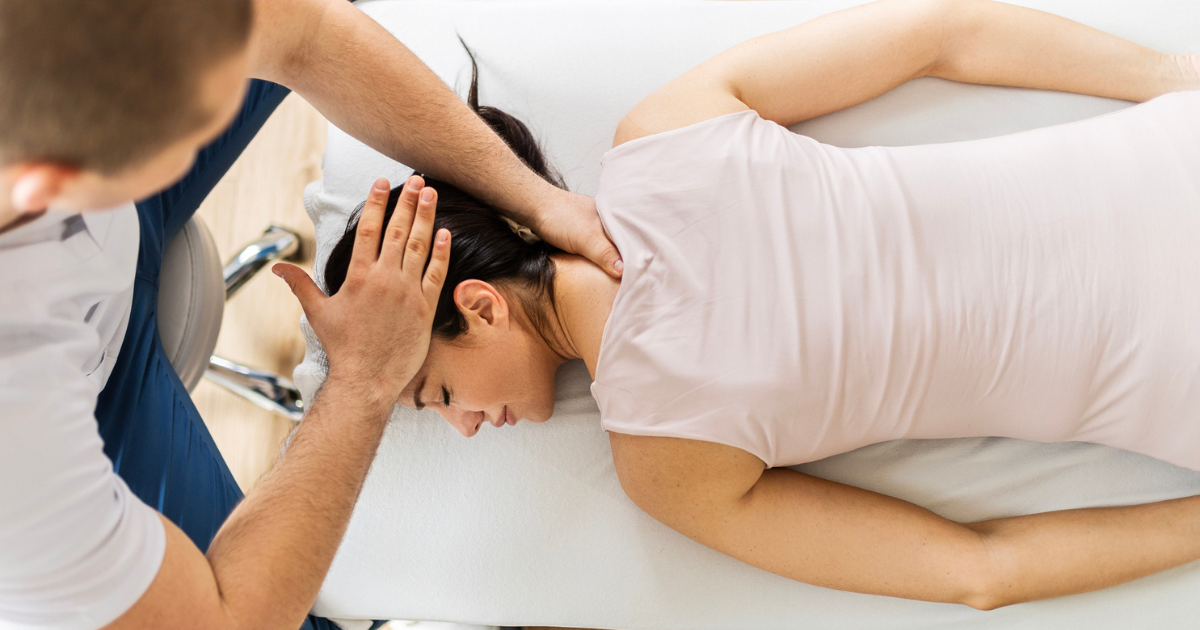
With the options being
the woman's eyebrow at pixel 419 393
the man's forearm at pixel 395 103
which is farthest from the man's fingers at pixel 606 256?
the woman's eyebrow at pixel 419 393

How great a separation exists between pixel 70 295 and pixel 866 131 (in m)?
1.18

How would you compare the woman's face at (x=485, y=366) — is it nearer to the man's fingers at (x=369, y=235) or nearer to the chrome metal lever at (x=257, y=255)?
the man's fingers at (x=369, y=235)

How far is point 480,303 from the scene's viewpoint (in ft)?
3.43

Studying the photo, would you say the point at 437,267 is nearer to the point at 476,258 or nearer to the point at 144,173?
the point at 476,258

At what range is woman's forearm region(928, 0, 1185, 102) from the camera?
3.73 ft

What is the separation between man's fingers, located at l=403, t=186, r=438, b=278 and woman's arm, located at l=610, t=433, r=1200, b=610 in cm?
38

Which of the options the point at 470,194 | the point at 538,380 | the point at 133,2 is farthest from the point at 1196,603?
the point at 133,2

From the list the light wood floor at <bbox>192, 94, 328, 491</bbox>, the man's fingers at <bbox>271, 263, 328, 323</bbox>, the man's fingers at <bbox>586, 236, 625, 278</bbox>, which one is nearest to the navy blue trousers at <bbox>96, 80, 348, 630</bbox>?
the man's fingers at <bbox>271, 263, 328, 323</bbox>

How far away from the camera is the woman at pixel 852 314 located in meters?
0.98

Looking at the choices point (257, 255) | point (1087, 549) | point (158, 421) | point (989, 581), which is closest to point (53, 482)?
point (158, 421)

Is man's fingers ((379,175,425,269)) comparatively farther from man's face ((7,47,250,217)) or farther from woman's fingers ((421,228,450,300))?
man's face ((7,47,250,217))

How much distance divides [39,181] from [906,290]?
3.12ft

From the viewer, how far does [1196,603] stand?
44.0 inches

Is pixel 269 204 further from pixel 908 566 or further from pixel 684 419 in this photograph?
pixel 908 566
